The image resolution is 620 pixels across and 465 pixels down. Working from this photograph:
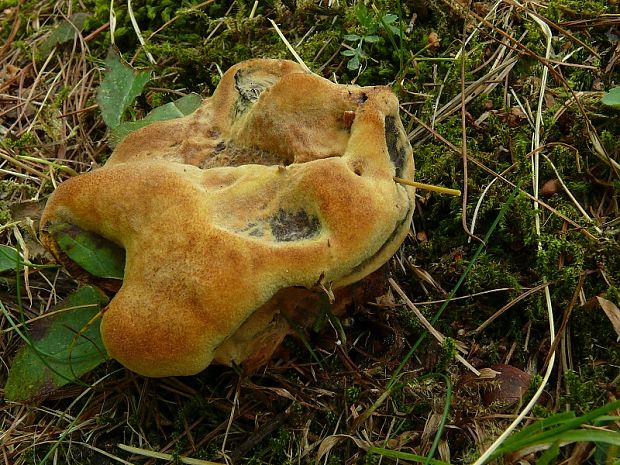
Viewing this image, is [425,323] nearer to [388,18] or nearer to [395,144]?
[395,144]

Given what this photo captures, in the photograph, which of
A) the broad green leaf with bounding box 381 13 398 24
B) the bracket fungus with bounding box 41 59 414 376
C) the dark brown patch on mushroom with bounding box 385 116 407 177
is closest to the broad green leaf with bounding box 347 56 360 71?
the broad green leaf with bounding box 381 13 398 24

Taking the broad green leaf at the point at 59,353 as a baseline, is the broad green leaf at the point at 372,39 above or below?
above

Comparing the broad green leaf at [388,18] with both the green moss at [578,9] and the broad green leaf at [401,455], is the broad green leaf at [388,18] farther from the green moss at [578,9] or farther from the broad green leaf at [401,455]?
the broad green leaf at [401,455]

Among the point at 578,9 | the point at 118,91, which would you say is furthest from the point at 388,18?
the point at 118,91

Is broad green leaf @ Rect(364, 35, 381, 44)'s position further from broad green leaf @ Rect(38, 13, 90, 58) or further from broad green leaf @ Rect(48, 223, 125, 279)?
broad green leaf @ Rect(38, 13, 90, 58)

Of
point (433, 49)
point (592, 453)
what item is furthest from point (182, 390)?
point (433, 49)

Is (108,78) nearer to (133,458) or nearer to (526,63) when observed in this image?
(133,458)

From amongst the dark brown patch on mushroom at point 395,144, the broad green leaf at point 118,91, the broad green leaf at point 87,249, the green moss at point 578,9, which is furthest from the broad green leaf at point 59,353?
the green moss at point 578,9
